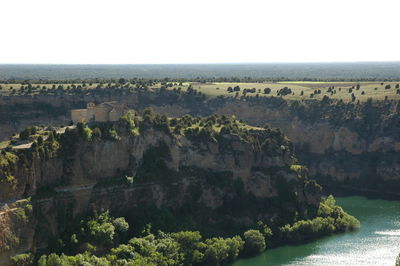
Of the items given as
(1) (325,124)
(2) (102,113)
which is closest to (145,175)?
(2) (102,113)

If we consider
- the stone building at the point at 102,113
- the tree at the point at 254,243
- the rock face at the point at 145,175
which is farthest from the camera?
the stone building at the point at 102,113

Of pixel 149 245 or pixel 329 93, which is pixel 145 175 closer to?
pixel 149 245

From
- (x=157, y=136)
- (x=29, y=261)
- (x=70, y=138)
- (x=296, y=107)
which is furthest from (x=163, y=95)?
(x=29, y=261)

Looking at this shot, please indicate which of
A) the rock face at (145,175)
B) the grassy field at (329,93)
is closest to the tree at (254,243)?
the rock face at (145,175)

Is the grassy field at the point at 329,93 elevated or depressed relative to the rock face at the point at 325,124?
elevated

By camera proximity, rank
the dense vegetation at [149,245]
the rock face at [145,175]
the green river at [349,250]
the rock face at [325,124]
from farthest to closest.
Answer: the rock face at [325,124], the green river at [349,250], the rock face at [145,175], the dense vegetation at [149,245]

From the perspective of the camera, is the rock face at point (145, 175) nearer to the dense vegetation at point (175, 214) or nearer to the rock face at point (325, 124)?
the dense vegetation at point (175, 214)
